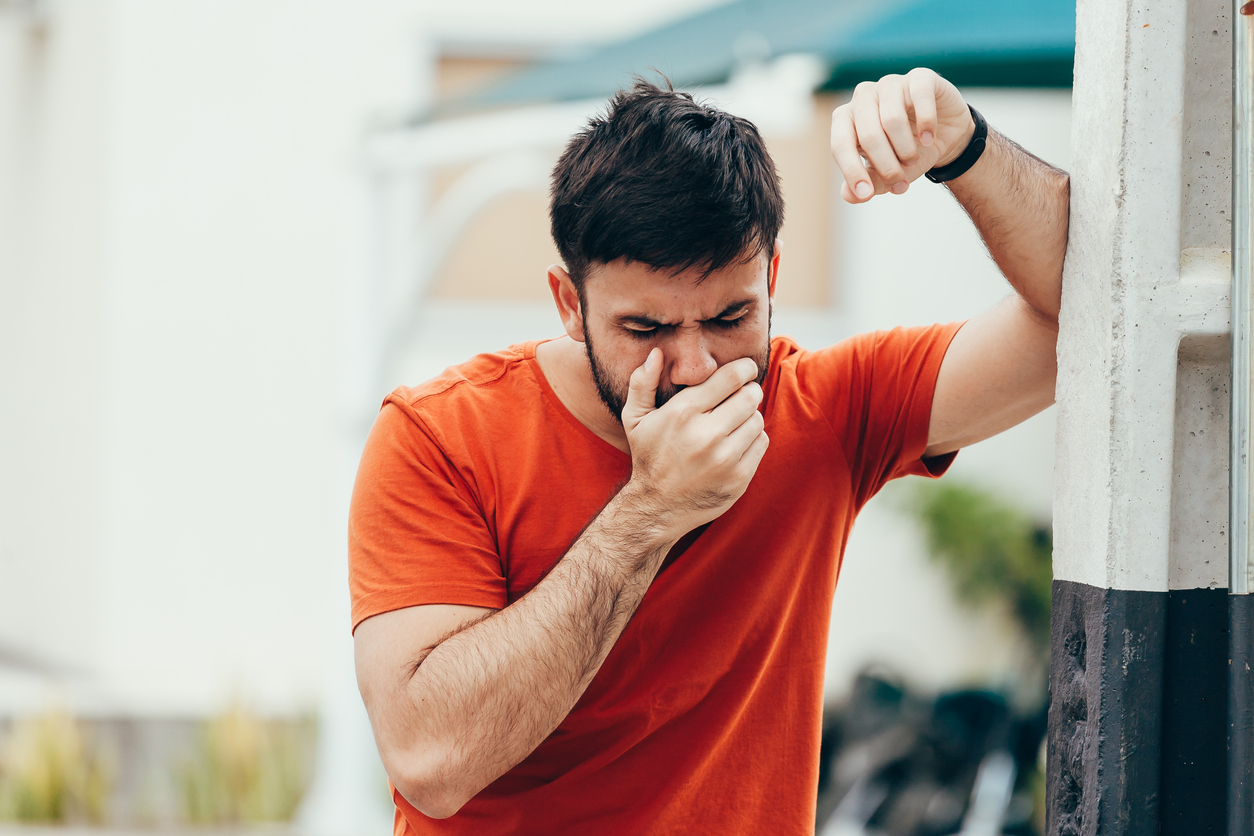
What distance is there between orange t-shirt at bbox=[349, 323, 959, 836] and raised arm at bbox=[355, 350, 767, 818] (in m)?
0.10

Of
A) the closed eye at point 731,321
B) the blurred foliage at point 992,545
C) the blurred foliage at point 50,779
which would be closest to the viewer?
the closed eye at point 731,321

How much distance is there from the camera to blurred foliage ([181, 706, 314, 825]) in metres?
5.32

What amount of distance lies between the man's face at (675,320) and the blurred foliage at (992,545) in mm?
4406

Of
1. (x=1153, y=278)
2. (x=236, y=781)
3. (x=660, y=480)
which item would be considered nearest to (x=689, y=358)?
(x=660, y=480)

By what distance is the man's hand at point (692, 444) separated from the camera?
66.2 inches

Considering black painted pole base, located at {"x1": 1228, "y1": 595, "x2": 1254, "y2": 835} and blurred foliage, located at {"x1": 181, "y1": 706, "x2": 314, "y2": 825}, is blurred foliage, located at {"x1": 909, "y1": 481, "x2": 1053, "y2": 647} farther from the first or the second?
black painted pole base, located at {"x1": 1228, "y1": 595, "x2": 1254, "y2": 835}

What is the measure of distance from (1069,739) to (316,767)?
15.5ft

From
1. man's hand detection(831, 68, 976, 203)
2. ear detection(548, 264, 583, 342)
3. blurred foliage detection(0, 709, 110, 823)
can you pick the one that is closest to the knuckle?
man's hand detection(831, 68, 976, 203)

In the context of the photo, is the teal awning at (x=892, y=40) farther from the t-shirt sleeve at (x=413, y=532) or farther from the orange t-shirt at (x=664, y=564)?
the t-shirt sleeve at (x=413, y=532)

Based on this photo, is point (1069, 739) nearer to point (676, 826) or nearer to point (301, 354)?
point (676, 826)

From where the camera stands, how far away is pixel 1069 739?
4.95 feet

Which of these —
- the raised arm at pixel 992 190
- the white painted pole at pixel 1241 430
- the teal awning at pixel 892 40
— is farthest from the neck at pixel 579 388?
the teal awning at pixel 892 40

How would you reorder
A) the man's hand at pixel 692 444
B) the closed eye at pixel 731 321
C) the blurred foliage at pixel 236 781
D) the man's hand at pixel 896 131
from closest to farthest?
the man's hand at pixel 896 131
the man's hand at pixel 692 444
the closed eye at pixel 731 321
the blurred foliage at pixel 236 781

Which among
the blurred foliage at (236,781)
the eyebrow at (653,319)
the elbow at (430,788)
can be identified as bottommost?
the blurred foliage at (236,781)
